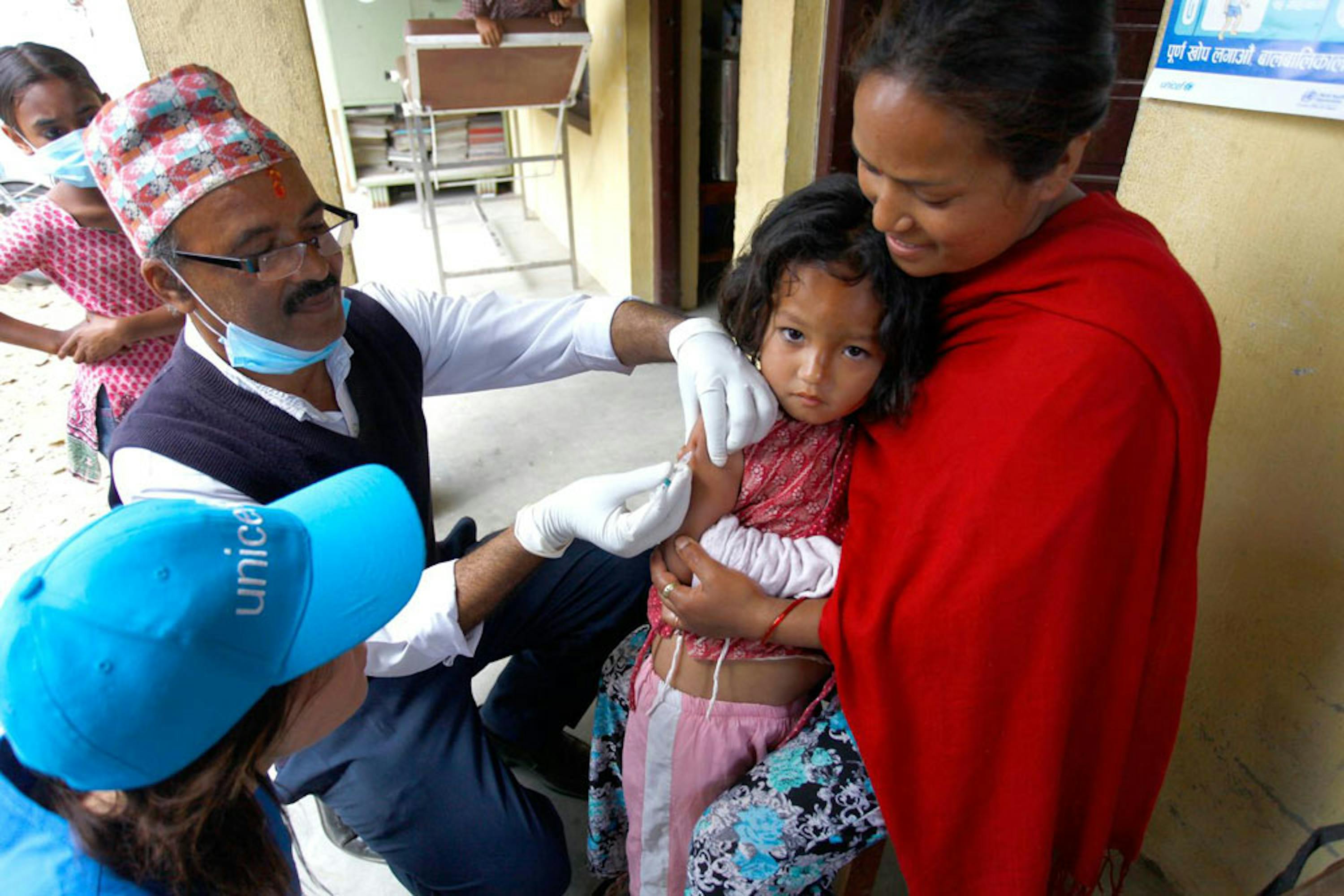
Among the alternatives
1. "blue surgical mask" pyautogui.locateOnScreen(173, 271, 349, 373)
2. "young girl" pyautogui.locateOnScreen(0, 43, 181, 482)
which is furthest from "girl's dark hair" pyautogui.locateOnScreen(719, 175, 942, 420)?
"young girl" pyautogui.locateOnScreen(0, 43, 181, 482)

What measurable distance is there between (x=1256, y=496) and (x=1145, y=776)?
475mm

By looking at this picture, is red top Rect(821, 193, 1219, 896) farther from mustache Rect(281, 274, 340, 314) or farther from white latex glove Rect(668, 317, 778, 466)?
mustache Rect(281, 274, 340, 314)

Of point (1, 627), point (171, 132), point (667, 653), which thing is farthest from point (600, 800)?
point (171, 132)

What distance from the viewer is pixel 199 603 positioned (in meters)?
0.71

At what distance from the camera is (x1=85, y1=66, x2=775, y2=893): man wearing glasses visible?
1.18 metres

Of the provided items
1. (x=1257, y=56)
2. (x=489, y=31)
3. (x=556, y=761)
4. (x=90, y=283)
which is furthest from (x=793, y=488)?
(x=489, y=31)

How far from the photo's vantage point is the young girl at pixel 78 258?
191 cm

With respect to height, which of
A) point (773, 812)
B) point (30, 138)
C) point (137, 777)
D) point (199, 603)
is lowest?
point (773, 812)

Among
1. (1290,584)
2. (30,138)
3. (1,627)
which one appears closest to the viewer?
(1,627)

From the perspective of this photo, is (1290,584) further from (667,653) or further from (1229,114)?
(667,653)

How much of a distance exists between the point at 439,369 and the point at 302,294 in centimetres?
45

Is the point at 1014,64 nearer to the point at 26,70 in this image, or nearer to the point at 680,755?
the point at 680,755

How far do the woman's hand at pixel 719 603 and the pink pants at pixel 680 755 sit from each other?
13cm

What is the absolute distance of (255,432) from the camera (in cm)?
124
